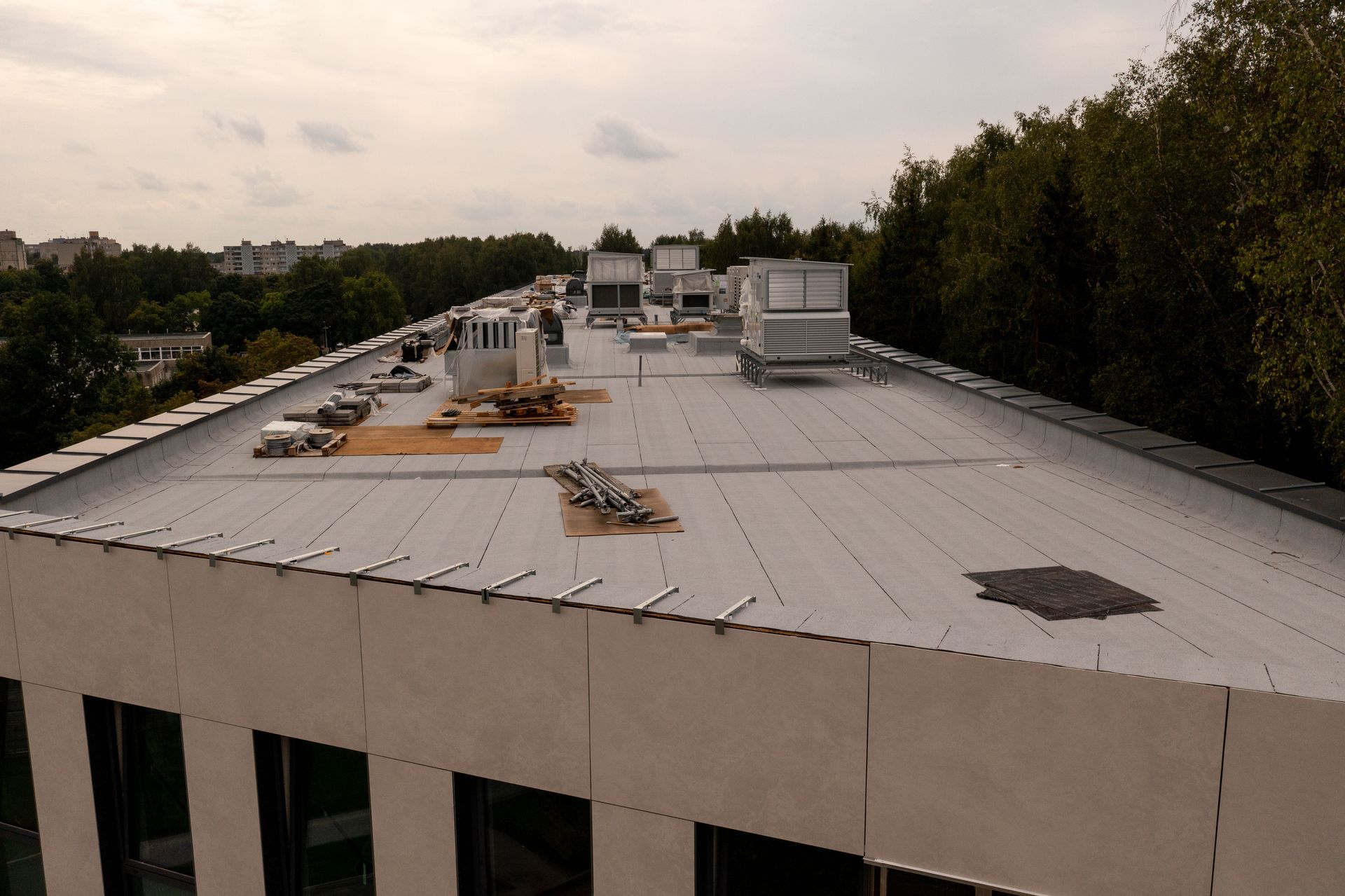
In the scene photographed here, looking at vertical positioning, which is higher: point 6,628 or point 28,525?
point 28,525

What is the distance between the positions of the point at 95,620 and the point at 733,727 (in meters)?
6.99

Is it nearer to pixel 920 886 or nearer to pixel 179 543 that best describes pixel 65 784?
pixel 179 543

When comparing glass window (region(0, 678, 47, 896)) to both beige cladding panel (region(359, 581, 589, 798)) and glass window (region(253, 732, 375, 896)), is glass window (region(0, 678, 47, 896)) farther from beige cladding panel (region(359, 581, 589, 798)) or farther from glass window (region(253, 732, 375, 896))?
beige cladding panel (region(359, 581, 589, 798))

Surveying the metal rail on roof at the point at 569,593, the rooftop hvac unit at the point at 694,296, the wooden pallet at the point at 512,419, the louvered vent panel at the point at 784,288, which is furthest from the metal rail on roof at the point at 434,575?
the rooftop hvac unit at the point at 694,296

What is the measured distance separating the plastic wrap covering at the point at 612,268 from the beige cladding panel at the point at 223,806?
113 ft

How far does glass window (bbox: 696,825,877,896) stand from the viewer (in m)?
7.27

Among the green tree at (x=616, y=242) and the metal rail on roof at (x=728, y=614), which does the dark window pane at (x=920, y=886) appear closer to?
the metal rail on roof at (x=728, y=614)

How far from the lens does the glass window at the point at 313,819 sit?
358 inches

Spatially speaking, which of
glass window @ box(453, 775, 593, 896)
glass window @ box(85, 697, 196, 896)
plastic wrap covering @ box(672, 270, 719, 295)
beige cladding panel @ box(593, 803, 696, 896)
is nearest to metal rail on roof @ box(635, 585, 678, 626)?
beige cladding panel @ box(593, 803, 696, 896)

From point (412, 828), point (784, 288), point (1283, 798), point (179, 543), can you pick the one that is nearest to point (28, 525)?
point (179, 543)

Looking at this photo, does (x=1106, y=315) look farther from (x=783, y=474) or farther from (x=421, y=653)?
(x=421, y=653)

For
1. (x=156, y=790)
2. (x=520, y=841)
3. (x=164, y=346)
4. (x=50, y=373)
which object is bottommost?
(x=164, y=346)

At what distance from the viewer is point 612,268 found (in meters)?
42.5

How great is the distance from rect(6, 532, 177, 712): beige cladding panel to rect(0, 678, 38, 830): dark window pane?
2.89ft
